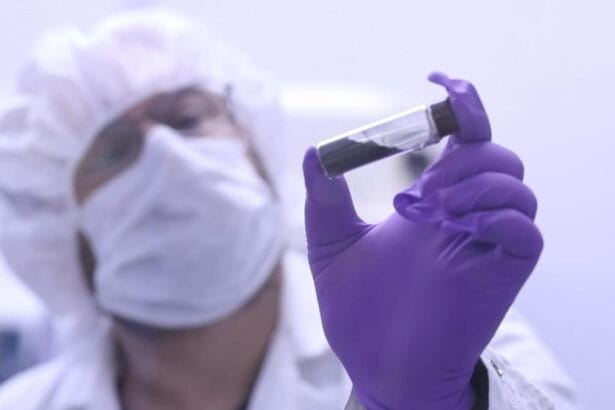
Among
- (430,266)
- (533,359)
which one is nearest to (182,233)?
(533,359)

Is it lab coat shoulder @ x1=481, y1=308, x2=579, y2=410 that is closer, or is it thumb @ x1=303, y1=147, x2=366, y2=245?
thumb @ x1=303, y1=147, x2=366, y2=245

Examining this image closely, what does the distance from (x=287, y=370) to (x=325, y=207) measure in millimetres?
544

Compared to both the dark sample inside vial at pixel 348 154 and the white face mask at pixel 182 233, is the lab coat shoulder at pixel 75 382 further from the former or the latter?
the dark sample inside vial at pixel 348 154

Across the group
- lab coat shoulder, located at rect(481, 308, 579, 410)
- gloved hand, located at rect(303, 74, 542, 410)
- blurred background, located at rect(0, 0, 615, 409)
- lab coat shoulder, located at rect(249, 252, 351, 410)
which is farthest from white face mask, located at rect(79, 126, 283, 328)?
gloved hand, located at rect(303, 74, 542, 410)

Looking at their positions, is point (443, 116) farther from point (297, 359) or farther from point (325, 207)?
point (297, 359)

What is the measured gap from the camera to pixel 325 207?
442 mm

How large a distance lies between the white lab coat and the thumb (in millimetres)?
347

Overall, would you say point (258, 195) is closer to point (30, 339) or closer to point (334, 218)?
point (30, 339)

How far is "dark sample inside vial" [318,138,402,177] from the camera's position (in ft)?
1.30

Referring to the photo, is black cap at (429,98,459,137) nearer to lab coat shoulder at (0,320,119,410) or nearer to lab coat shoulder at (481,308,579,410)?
lab coat shoulder at (481,308,579,410)

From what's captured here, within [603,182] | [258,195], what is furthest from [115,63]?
[603,182]

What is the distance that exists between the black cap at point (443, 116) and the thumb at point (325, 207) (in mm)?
61

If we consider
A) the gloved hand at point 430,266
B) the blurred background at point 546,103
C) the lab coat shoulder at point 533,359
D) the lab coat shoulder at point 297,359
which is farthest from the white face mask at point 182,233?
the gloved hand at point 430,266

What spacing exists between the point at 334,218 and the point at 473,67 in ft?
1.18
